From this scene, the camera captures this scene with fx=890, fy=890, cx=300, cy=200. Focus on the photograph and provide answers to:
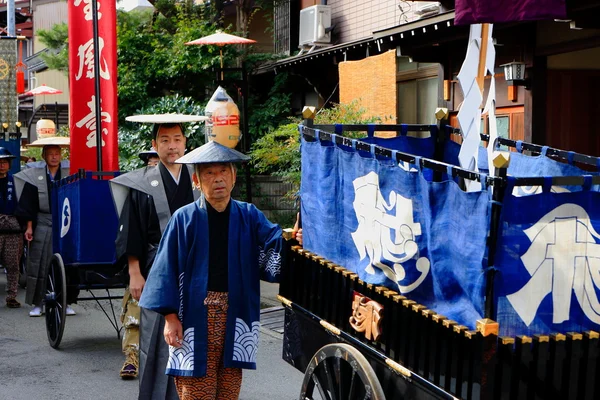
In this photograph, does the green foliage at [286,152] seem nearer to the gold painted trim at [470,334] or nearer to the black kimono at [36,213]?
the black kimono at [36,213]

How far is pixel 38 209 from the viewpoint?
11094 millimetres

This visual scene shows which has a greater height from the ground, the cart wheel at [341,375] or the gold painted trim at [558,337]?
the gold painted trim at [558,337]

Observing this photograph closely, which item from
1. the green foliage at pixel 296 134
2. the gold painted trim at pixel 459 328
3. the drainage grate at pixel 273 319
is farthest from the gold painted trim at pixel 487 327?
the green foliage at pixel 296 134

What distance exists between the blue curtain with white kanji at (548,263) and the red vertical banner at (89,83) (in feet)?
24.8

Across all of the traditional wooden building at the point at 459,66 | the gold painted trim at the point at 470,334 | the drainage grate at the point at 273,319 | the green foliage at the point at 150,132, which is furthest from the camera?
the green foliage at the point at 150,132

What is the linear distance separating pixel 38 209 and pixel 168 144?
5.13 meters

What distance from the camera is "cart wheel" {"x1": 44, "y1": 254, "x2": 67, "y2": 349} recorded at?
8.65 meters

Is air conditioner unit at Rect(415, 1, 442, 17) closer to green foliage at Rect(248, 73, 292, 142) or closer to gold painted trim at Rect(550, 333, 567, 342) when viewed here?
green foliage at Rect(248, 73, 292, 142)

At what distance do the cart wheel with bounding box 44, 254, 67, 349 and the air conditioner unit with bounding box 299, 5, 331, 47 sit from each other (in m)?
9.41

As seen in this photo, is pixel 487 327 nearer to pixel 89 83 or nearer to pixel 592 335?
pixel 592 335

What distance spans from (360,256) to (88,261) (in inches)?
187

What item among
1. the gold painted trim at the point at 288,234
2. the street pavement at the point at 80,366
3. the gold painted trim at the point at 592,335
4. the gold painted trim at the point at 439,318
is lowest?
the street pavement at the point at 80,366

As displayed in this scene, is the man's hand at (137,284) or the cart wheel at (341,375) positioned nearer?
the cart wheel at (341,375)

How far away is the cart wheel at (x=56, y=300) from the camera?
8652 millimetres
